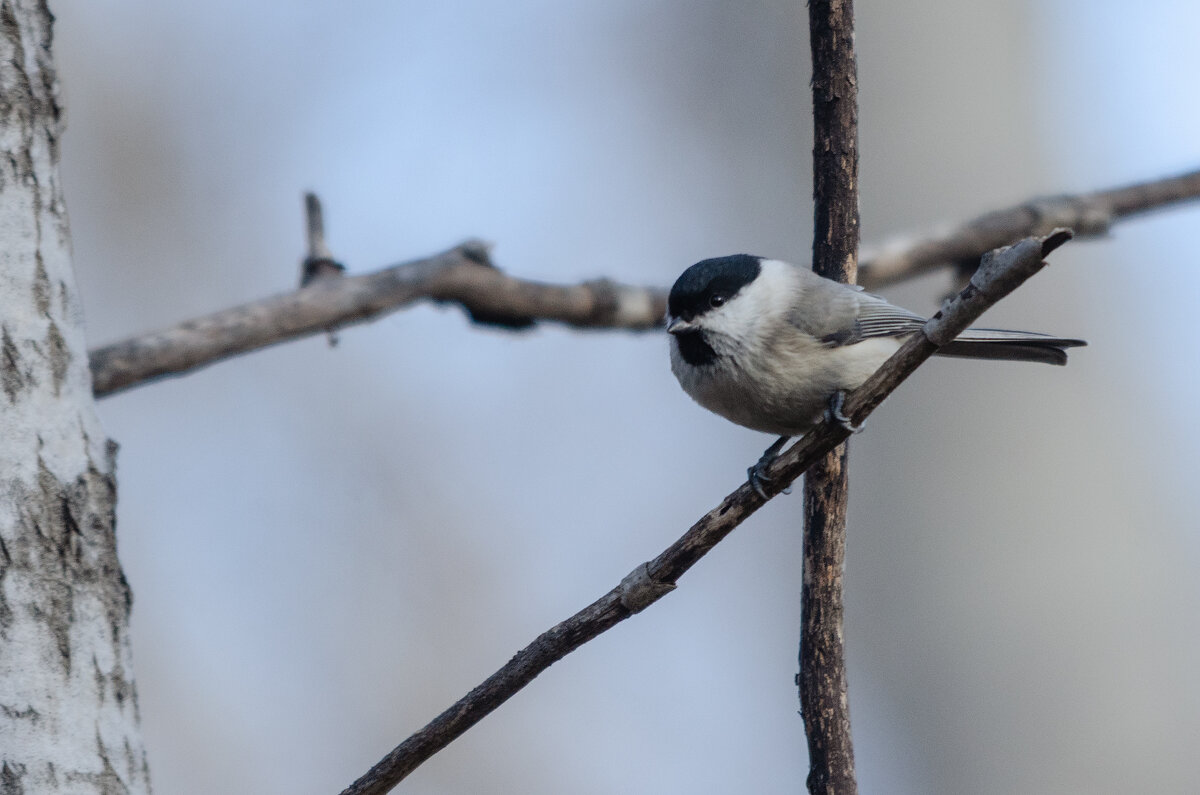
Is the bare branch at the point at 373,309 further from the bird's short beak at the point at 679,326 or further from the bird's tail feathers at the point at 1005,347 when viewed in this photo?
the bird's tail feathers at the point at 1005,347

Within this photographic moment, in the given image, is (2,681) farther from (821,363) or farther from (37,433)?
(821,363)

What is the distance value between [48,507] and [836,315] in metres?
1.79

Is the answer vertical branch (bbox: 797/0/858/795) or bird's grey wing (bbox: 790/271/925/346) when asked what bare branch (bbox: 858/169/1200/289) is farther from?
vertical branch (bbox: 797/0/858/795)

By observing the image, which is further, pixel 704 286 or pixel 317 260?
pixel 317 260

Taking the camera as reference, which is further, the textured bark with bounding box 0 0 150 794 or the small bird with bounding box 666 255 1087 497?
the small bird with bounding box 666 255 1087 497

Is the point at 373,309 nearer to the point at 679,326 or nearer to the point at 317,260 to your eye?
the point at 317,260

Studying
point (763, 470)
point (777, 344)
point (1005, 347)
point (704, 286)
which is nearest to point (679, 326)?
point (704, 286)

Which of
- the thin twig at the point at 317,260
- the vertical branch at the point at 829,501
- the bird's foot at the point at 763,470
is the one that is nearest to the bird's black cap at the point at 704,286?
the bird's foot at the point at 763,470

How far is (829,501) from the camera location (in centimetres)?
189

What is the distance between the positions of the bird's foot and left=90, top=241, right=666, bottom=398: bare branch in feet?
1.96

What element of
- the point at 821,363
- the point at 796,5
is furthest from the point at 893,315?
the point at 796,5

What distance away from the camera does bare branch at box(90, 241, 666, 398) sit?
2266 mm

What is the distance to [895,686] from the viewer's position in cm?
461

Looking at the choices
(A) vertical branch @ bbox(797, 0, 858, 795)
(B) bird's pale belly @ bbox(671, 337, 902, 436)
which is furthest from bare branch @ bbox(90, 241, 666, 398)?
(A) vertical branch @ bbox(797, 0, 858, 795)
